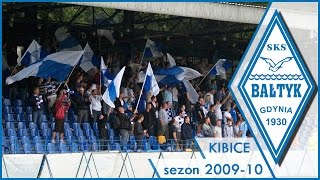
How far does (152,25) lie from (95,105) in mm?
14009

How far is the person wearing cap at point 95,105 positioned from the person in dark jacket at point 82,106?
6.5 inches

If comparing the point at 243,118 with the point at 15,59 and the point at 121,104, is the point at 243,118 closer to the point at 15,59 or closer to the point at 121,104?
the point at 121,104

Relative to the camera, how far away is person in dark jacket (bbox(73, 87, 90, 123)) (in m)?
24.4

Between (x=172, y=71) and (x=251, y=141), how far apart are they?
154 inches

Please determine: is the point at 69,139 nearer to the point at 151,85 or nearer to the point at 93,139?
the point at 93,139

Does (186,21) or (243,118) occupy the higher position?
(186,21)

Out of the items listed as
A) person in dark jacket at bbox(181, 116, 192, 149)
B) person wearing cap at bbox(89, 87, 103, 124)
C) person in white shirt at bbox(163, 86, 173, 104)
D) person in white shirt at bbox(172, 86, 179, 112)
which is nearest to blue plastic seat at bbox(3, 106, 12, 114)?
person wearing cap at bbox(89, 87, 103, 124)

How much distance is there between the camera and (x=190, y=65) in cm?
3180

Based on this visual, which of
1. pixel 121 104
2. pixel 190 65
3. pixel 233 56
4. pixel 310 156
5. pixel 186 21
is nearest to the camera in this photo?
pixel 310 156

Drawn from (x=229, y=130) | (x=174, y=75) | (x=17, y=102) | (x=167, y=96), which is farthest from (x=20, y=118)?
(x=229, y=130)

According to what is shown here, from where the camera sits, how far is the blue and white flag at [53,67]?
24.2 meters

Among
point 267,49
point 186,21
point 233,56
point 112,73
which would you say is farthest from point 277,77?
point 233,56

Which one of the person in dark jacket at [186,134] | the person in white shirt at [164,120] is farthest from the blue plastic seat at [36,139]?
the person in dark jacket at [186,134]

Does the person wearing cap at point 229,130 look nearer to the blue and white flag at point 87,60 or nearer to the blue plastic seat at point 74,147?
the blue and white flag at point 87,60
